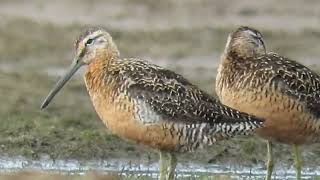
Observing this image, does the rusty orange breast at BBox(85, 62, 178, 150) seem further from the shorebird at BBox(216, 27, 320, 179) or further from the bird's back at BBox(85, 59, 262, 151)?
the shorebird at BBox(216, 27, 320, 179)

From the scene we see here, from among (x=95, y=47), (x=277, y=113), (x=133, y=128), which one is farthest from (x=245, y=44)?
(x=133, y=128)

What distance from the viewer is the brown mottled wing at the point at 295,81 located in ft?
40.7

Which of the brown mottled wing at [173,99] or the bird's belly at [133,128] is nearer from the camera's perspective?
the bird's belly at [133,128]

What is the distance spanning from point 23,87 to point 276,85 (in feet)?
19.7

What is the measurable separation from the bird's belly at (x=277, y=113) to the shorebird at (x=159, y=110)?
44 cm

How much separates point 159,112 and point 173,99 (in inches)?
7.3

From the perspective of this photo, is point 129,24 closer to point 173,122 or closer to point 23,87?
point 23,87

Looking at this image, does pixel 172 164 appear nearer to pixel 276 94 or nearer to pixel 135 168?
pixel 276 94

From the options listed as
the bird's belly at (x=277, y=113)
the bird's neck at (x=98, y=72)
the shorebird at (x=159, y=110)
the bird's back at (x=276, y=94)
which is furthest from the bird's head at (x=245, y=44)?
the bird's neck at (x=98, y=72)

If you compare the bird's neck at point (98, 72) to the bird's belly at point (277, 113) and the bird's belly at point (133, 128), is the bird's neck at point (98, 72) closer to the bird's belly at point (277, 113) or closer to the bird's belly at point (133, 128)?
the bird's belly at point (133, 128)

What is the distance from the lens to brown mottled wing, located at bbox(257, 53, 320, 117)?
12391 millimetres

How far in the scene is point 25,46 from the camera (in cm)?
2108

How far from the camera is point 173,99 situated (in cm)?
1170

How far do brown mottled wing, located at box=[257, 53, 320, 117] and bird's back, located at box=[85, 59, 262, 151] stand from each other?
728 mm
